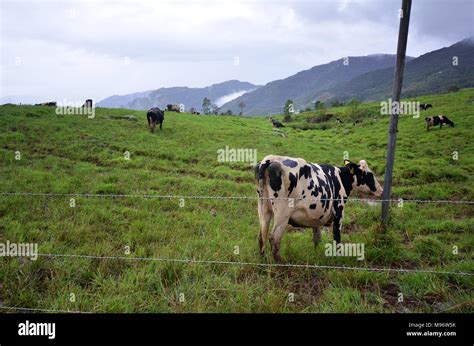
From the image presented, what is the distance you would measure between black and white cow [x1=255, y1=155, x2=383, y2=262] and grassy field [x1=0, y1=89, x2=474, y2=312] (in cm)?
60

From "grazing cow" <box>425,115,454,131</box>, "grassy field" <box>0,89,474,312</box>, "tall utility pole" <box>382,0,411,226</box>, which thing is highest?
"grazing cow" <box>425,115,454,131</box>

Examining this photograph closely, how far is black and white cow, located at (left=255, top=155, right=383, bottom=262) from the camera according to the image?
16.8 ft

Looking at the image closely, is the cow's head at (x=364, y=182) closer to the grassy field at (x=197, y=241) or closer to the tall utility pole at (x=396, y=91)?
the tall utility pole at (x=396, y=91)

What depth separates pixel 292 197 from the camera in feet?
17.3

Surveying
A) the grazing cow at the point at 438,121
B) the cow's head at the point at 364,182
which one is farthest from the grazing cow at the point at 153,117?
the grazing cow at the point at 438,121

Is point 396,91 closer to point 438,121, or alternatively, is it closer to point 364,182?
point 364,182

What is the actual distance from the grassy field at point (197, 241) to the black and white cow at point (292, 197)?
60 cm

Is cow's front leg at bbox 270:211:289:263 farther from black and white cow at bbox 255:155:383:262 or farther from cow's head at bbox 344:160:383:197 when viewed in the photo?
cow's head at bbox 344:160:383:197

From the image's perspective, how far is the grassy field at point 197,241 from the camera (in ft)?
13.1

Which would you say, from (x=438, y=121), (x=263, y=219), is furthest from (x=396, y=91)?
(x=438, y=121)

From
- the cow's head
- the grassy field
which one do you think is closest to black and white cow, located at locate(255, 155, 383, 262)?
the grassy field

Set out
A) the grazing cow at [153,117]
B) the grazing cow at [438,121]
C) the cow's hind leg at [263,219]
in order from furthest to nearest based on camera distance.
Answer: the grazing cow at [438,121] < the grazing cow at [153,117] < the cow's hind leg at [263,219]
